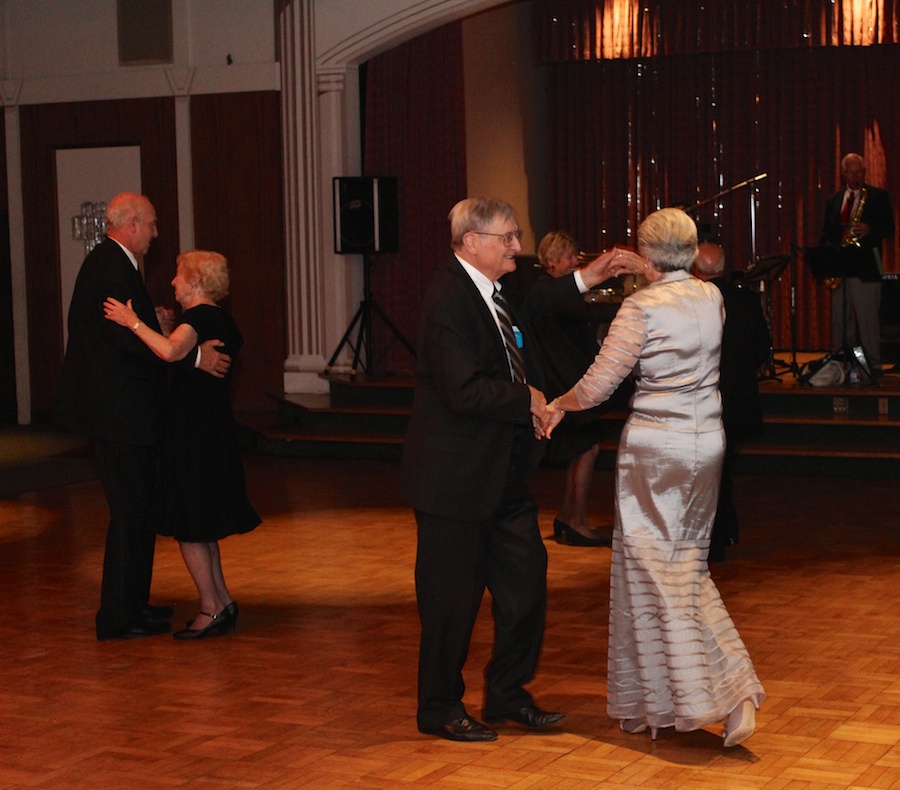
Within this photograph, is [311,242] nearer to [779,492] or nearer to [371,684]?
[779,492]

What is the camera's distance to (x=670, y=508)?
12.9 ft

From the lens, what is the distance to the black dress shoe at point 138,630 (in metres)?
5.44

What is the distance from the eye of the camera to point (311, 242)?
11977mm

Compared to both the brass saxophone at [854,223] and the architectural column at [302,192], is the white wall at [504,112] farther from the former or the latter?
the brass saxophone at [854,223]

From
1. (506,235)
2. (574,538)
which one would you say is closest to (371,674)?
(506,235)

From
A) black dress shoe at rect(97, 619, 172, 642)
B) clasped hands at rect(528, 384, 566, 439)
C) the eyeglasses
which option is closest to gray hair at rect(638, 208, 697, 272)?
the eyeglasses

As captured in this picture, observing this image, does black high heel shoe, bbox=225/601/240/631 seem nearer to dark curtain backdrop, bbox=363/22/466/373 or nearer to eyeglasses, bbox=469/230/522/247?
eyeglasses, bbox=469/230/522/247

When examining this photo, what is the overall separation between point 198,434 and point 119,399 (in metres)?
0.33

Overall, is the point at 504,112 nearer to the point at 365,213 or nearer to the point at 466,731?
the point at 365,213

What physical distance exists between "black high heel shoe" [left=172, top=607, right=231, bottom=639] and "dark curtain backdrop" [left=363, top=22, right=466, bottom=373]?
21.8 ft

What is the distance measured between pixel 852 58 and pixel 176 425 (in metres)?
9.88

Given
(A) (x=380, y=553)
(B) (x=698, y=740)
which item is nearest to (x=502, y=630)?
(B) (x=698, y=740)

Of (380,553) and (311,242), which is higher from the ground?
(311,242)

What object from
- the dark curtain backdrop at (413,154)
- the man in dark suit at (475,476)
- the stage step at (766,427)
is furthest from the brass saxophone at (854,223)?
the man in dark suit at (475,476)
